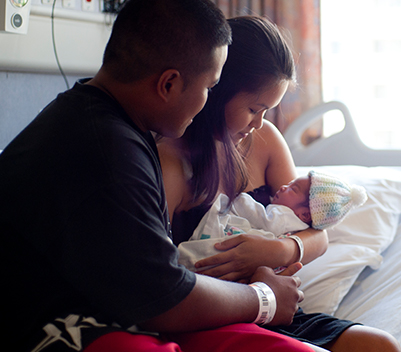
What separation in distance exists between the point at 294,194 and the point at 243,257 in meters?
0.40

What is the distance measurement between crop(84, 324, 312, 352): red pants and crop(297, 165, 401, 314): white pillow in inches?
24.7

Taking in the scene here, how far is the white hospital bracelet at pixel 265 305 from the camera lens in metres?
1.00

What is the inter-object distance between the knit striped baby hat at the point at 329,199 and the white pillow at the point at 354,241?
172 mm

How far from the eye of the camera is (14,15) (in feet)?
6.32

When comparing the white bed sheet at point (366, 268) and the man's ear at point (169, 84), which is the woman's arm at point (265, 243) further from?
the man's ear at point (169, 84)

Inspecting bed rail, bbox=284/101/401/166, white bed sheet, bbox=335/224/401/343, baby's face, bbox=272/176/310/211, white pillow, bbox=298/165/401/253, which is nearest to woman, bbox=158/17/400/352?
baby's face, bbox=272/176/310/211

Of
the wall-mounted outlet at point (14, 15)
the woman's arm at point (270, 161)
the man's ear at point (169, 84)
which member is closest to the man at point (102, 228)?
the man's ear at point (169, 84)

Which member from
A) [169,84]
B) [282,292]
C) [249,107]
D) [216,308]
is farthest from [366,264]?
[169,84]

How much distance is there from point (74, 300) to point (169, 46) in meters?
0.55

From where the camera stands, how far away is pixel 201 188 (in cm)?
132

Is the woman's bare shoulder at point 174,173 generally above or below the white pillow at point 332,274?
above

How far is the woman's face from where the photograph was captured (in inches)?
53.7

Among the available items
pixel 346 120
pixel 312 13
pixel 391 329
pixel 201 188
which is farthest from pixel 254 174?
pixel 312 13

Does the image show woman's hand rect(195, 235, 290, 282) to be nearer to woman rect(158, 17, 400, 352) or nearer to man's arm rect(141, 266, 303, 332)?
woman rect(158, 17, 400, 352)
